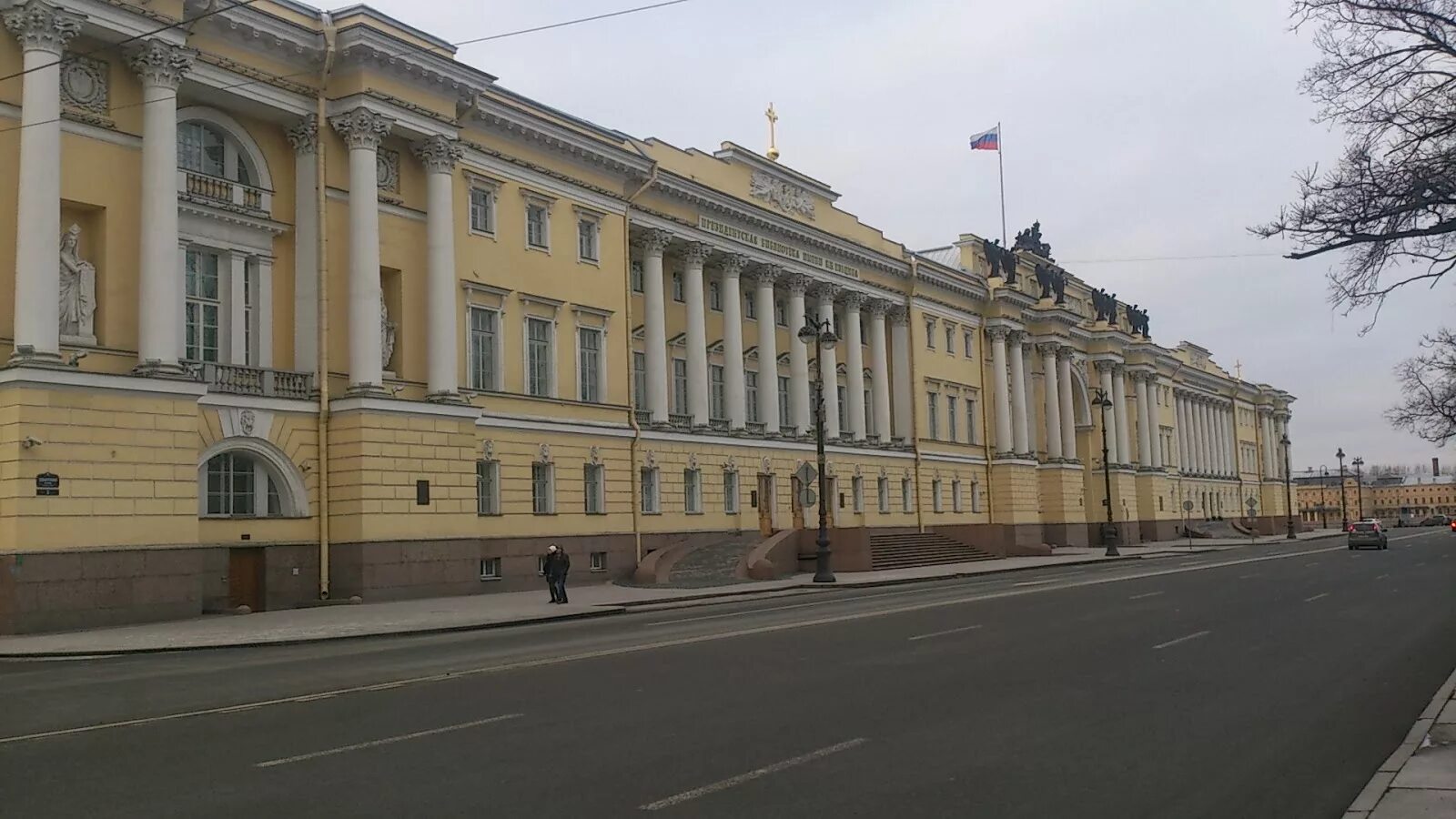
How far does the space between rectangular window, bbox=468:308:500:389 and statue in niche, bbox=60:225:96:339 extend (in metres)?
10.6

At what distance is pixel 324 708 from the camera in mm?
12062

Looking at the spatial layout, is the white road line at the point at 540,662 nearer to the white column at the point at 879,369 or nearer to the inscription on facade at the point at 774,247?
the inscription on facade at the point at 774,247

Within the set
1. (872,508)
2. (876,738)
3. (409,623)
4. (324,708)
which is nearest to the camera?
(876,738)

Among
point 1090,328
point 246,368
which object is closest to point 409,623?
point 246,368

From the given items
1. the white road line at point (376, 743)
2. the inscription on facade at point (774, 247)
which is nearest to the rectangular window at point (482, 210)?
the inscription on facade at point (774, 247)

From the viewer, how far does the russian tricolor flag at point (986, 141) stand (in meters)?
61.0

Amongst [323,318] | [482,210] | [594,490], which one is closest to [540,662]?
[323,318]

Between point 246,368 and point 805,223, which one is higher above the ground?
point 805,223

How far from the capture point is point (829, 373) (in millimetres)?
52719

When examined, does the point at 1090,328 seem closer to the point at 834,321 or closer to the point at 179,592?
the point at 834,321

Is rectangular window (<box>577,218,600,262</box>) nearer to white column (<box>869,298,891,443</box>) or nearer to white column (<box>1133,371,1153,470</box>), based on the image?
white column (<box>869,298,891,443</box>)

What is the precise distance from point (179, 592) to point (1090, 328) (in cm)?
6644

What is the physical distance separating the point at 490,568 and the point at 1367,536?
47.6 metres

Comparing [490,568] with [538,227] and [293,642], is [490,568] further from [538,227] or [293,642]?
[293,642]
